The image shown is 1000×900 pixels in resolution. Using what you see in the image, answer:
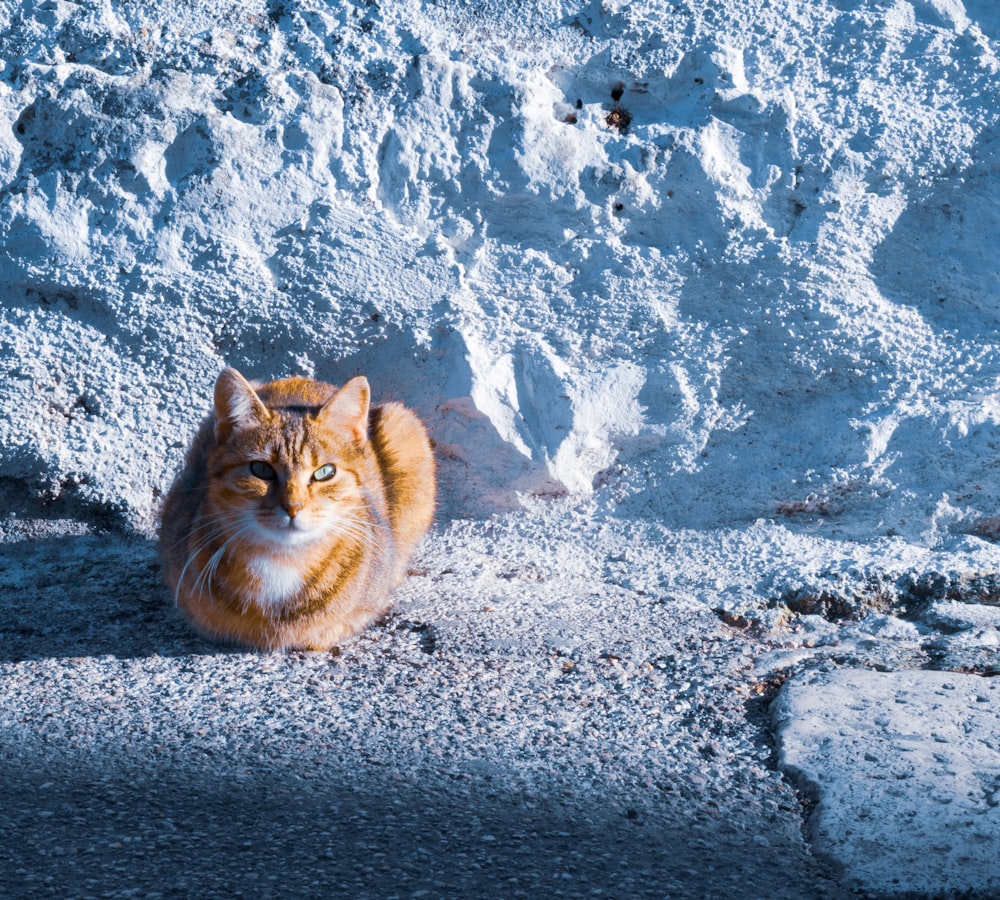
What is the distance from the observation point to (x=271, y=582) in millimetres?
3164

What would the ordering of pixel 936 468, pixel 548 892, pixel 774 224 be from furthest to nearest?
1. pixel 774 224
2. pixel 936 468
3. pixel 548 892

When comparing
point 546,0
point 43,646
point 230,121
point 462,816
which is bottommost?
point 43,646

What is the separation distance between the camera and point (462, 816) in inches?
89.7

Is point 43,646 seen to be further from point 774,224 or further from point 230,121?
point 774,224

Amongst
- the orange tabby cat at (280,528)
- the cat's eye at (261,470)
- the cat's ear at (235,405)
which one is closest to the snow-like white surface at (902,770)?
the orange tabby cat at (280,528)

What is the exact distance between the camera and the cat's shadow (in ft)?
10.7

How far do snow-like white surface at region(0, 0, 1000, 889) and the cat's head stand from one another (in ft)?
2.59

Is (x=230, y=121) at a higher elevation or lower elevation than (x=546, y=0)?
lower

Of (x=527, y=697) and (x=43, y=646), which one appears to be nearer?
(x=527, y=697)

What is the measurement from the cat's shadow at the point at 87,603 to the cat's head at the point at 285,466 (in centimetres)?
50

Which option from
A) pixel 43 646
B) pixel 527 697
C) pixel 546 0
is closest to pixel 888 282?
pixel 546 0

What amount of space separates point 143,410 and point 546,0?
2.38 metres

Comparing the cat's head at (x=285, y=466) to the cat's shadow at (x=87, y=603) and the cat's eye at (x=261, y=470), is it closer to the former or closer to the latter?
the cat's eye at (x=261, y=470)

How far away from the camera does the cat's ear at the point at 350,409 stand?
10.6ft
